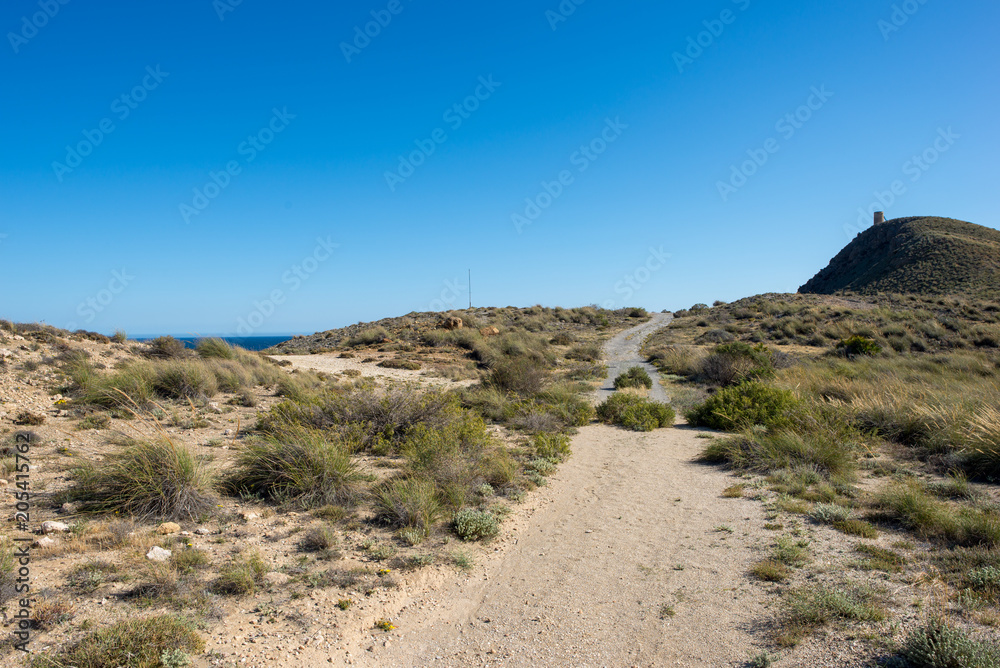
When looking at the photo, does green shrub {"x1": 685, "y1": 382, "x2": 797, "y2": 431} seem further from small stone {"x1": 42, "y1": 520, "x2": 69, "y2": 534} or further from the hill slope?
the hill slope

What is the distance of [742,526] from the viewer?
640 centimetres

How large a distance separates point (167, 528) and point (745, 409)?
449 inches

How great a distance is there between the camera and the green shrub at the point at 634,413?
12.6 m

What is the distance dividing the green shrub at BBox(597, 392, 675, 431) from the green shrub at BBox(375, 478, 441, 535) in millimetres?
7347

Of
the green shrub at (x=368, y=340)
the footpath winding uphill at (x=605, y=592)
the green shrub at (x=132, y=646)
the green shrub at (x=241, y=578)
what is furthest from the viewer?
the green shrub at (x=368, y=340)

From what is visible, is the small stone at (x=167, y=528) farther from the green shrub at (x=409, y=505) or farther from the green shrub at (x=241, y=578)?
the green shrub at (x=409, y=505)

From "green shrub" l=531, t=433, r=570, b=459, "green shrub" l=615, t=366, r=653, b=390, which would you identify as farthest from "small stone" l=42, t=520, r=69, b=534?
"green shrub" l=615, t=366, r=653, b=390

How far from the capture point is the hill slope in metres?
46.3

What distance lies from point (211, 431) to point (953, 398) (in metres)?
15.1

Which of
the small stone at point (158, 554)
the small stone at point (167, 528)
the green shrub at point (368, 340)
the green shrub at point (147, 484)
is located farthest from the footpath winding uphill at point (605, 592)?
the green shrub at point (368, 340)

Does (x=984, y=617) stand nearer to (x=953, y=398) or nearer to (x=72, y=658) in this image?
(x=72, y=658)

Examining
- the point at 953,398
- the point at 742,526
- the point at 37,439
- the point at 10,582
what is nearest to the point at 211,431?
the point at 37,439

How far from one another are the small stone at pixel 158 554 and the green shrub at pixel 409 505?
7.50 ft

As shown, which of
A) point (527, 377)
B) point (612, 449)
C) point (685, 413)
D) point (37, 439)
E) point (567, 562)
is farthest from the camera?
point (527, 377)
